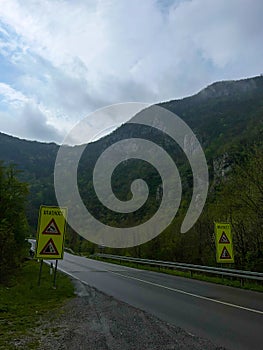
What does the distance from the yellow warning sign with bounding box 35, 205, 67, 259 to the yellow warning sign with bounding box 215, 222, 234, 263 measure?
766cm

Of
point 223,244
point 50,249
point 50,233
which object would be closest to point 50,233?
point 50,233

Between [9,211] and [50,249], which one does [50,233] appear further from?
[9,211]

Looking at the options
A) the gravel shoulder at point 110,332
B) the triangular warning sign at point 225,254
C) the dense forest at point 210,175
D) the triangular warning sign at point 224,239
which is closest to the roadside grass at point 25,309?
the gravel shoulder at point 110,332

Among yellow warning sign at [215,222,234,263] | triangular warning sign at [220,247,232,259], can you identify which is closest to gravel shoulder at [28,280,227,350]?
yellow warning sign at [215,222,234,263]

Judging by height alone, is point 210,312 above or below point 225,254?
below

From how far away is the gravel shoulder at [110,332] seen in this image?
5.56 meters

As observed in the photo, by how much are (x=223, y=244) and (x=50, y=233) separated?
28.0 feet

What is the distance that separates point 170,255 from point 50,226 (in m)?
18.8

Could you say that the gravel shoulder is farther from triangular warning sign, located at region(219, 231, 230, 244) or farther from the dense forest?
the dense forest

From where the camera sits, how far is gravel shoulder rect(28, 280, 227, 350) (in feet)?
18.2

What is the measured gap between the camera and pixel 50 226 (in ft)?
43.9

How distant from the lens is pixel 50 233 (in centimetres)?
1334

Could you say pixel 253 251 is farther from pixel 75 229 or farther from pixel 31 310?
pixel 75 229

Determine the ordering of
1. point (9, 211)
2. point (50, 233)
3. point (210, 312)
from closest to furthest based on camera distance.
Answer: point (210, 312)
point (50, 233)
point (9, 211)
